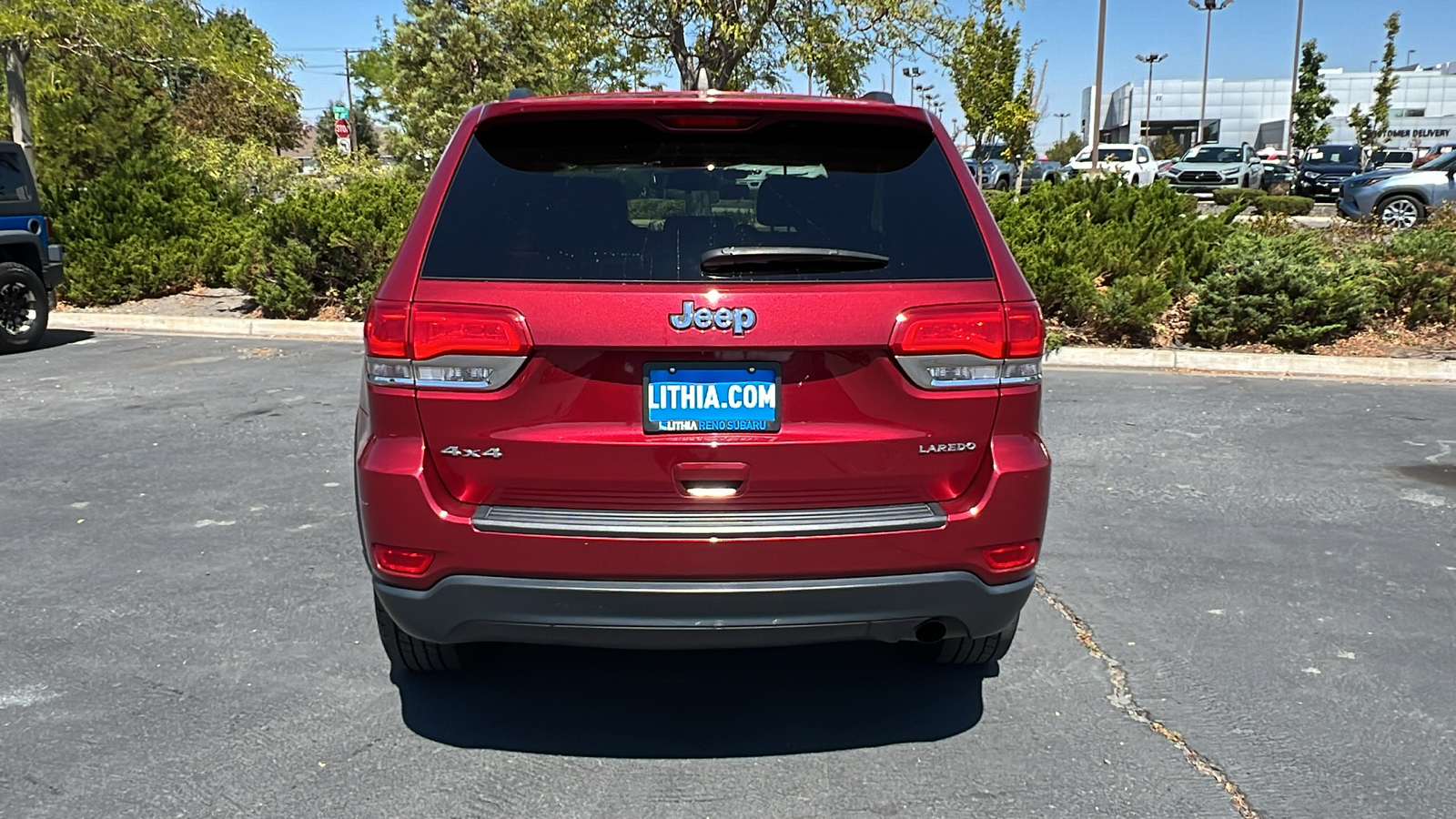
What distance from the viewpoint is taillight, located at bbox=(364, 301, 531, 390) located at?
8.96 ft

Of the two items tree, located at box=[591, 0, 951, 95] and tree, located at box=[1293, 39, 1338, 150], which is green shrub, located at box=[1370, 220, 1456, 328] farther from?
tree, located at box=[1293, 39, 1338, 150]

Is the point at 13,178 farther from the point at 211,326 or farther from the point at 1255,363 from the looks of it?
the point at 1255,363

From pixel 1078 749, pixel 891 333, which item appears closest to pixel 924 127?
pixel 891 333

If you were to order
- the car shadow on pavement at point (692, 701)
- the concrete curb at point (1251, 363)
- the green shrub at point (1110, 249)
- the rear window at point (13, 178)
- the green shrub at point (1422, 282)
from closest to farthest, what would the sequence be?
1. the car shadow on pavement at point (692, 701)
2. the concrete curb at point (1251, 363)
3. the green shrub at point (1110, 249)
4. the green shrub at point (1422, 282)
5. the rear window at point (13, 178)

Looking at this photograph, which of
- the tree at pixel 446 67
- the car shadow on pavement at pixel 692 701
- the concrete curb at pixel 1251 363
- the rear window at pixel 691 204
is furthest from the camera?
the tree at pixel 446 67

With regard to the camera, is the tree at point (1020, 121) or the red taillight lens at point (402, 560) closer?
the red taillight lens at point (402, 560)

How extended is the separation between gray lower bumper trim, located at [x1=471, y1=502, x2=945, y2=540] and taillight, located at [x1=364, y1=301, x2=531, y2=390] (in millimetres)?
331

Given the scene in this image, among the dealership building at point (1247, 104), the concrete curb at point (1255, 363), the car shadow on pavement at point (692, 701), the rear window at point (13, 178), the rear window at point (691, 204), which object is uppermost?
the dealership building at point (1247, 104)

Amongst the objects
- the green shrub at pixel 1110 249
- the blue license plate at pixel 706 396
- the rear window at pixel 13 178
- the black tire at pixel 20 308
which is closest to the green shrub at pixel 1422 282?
the green shrub at pixel 1110 249

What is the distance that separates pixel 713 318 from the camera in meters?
2.71

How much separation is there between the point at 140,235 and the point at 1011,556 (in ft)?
45.2

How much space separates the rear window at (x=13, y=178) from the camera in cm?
1057

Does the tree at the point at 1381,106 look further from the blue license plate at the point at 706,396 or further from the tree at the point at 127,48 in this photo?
the blue license plate at the point at 706,396

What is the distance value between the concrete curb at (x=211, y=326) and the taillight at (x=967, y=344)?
31.1ft
